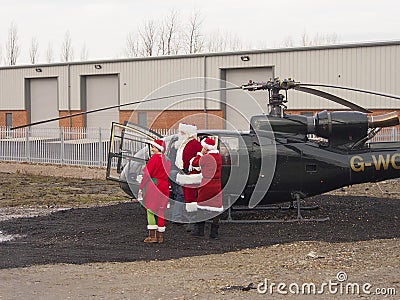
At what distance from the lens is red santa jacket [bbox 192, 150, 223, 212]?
Answer: 1048 cm

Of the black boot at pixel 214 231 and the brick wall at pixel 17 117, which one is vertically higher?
the brick wall at pixel 17 117

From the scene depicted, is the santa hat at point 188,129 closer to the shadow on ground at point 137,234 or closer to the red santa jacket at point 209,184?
the red santa jacket at point 209,184

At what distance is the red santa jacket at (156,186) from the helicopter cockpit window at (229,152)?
58.4 inches

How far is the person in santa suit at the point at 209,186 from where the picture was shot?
34.4 ft

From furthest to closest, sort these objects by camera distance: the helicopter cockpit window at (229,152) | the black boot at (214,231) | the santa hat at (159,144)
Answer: the helicopter cockpit window at (229,152)
the black boot at (214,231)
the santa hat at (159,144)

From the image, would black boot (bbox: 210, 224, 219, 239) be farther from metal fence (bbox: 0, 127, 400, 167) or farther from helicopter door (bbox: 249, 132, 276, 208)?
metal fence (bbox: 0, 127, 400, 167)

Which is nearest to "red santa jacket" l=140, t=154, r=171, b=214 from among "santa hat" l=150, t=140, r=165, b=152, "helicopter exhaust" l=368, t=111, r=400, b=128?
"santa hat" l=150, t=140, r=165, b=152

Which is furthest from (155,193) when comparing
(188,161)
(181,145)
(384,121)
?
(384,121)

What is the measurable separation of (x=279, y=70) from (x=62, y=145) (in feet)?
38.2

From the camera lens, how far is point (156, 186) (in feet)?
33.6

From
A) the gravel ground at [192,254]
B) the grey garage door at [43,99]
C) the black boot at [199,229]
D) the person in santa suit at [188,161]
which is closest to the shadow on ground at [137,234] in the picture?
the gravel ground at [192,254]

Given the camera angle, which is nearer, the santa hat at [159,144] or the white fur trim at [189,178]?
the santa hat at [159,144]

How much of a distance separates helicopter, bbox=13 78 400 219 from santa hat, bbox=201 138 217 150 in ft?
2.02

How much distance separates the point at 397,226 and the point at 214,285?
521 centimetres
